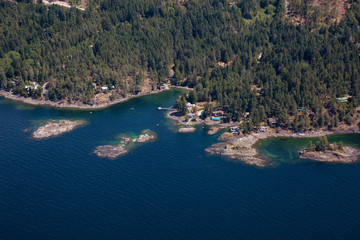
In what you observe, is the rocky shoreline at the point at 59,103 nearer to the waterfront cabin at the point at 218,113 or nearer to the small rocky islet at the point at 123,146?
the small rocky islet at the point at 123,146

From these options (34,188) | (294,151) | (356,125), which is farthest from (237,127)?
(34,188)

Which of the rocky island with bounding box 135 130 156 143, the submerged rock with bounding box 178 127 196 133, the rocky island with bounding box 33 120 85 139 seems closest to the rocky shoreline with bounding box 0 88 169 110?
the rocky island with bounding box 33 120 85 139

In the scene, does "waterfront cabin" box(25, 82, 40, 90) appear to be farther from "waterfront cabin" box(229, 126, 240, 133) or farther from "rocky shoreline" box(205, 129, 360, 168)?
"rocky shoreline" box(205, 129, 360, 168)

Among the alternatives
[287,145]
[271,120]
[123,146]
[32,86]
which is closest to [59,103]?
[32,86]

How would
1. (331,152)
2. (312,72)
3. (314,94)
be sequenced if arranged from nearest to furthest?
1. (331,152)
2. (314,94)
3. (312,72)

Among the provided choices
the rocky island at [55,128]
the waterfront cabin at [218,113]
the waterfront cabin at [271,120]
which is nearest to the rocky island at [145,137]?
the rocky island at [55,128]

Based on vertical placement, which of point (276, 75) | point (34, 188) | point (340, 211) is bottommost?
point (340, 211)

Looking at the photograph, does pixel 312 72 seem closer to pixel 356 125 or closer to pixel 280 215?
pixel 356 125
